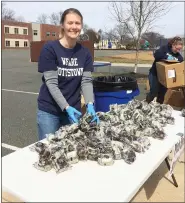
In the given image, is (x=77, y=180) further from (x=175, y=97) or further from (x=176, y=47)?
(x=175, y=97)

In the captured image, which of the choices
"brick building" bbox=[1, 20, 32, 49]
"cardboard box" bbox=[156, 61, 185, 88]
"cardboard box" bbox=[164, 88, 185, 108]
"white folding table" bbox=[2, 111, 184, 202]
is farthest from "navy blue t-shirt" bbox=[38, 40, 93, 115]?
"brick building" bbox=[1, 20, 32, 49]

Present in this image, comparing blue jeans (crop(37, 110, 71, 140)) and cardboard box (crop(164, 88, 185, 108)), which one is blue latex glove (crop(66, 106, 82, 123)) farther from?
cardboard box (crop(164, 88, 185, 108))

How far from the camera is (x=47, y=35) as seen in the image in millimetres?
58594

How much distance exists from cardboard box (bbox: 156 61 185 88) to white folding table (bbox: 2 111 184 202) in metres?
2.72

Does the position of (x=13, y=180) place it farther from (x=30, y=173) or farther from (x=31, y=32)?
(x=31, y=32)

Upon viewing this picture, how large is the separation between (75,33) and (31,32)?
5617 cm

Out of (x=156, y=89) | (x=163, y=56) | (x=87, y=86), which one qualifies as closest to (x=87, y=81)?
(x=87, y=86)

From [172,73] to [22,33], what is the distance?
52.3 meters

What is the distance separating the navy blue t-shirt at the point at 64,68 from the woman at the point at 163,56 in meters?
2.77

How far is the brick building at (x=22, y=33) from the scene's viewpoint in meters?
47.8

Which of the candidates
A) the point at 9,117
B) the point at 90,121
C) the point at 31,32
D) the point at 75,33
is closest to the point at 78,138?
the point at 90,121

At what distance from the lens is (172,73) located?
4.22 meters

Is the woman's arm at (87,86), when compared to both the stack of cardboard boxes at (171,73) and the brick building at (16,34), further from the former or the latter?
the brick building at (16,34)

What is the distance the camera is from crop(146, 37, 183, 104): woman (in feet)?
14.5
